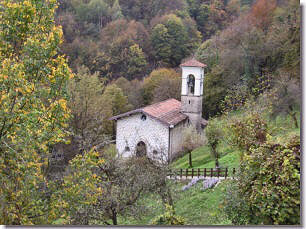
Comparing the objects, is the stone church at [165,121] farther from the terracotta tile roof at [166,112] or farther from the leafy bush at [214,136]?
the leafy bush at [214,136]

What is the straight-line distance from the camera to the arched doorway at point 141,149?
908cm

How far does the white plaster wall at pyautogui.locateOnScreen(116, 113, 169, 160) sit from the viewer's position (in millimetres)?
10253

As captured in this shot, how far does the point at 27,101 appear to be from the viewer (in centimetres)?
376

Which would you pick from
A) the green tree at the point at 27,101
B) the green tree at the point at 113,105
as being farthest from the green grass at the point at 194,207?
the green tree at the point at 113,105

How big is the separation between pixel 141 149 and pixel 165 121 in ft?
4.81

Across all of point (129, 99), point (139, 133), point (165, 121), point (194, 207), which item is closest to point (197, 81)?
point (165, 121)

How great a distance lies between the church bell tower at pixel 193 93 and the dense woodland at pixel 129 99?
2.81 ft

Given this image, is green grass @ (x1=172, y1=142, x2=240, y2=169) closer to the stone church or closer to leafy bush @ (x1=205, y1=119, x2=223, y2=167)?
leafy bush @ (x1=205, y1=119, x2=223, y2=167)

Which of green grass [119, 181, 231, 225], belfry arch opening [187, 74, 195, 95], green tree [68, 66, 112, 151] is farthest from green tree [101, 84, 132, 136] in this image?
green grass [119, 181, 231, 225]

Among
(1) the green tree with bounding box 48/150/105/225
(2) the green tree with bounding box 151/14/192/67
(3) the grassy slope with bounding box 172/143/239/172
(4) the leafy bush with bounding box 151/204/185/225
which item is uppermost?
(2) the green tree with bounding box 151/14/192/67

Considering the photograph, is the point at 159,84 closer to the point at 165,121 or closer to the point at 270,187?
the point at 165,121

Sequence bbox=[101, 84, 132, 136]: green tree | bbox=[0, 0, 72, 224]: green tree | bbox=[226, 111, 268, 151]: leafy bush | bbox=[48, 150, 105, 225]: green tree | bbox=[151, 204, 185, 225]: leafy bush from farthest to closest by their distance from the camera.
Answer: bbox=[101, 84, 132, 136]: green tree
bbox=[226, 111, 268, 151]: leafy bush
bbox=[151, 204, 185, 225]: leafy bush
bbox=[48, 150, 105, 225]: green tree
bbox=[0, 0, 72, 224]: green tree

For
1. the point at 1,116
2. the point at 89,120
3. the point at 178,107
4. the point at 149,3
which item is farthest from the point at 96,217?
the point at 178,107

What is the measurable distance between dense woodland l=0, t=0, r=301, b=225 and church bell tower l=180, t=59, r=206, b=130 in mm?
857
